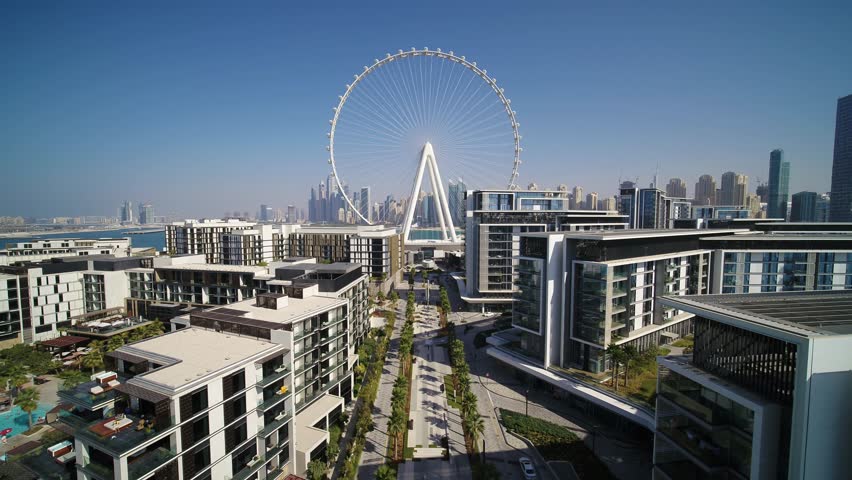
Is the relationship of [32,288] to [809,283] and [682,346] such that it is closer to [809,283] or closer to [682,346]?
[682,346]

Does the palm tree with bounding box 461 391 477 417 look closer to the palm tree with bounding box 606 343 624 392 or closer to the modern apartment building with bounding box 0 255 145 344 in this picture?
the palm tree with bounding box 606 343 624 392

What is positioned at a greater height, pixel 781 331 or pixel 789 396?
pixel 781 331

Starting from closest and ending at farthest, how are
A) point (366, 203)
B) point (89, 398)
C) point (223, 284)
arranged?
1. point (89, 398)
2. point (223, 284)
3. point (366, 203)

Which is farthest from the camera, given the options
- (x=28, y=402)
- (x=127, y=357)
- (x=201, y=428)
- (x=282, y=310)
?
(x=282, y=310)

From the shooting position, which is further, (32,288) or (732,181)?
(732,181)

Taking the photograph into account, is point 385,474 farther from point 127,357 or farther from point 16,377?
point 16,377

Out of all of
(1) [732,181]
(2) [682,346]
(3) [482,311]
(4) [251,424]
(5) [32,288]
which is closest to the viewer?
(4) [251,424]

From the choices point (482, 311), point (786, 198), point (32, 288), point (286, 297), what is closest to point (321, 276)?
point (286, 297)

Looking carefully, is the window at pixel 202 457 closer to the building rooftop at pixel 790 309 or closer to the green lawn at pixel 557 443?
the green lawn at pixel 557 443

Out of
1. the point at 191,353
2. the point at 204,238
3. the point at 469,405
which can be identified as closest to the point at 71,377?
the point at 191,353
